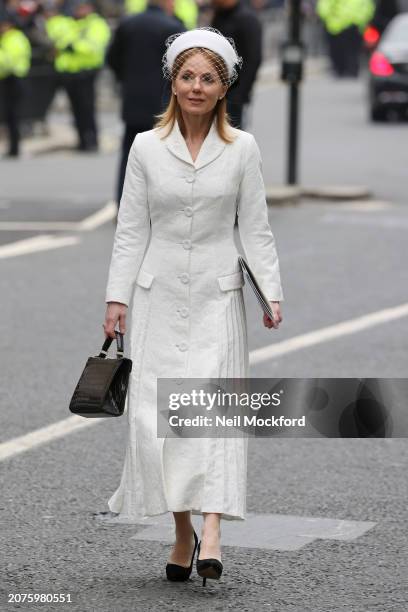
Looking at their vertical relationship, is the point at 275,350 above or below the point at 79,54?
above

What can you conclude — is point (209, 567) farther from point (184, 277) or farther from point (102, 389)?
point (184, 277)

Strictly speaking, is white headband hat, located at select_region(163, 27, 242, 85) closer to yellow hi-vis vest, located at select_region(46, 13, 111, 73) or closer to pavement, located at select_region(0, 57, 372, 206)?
pavement, located at select_region(0, 57, 372, 206)

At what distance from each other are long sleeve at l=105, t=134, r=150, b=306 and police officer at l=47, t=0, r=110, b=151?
18666mm

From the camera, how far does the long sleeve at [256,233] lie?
5918mm

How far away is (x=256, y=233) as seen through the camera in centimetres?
594

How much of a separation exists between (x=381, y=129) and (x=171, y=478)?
2125cm

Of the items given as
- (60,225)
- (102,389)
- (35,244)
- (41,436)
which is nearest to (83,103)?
(60,225)

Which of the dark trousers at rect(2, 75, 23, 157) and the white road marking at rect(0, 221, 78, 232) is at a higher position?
the white road marking at rect(0, 221, 78, 232)

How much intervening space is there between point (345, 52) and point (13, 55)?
18.7 meters

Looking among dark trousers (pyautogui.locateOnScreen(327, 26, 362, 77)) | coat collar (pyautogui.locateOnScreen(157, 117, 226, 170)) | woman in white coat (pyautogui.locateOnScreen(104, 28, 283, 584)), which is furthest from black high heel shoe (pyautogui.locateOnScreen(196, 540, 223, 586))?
dark trousers (pyautogui.locateOnScreen(327, 26, 362, 77))

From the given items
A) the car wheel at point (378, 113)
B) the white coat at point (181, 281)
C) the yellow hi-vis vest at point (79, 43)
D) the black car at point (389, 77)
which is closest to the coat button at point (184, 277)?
the white coat at point (181, 281)

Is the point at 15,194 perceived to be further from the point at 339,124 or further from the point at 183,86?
the point at 183,86

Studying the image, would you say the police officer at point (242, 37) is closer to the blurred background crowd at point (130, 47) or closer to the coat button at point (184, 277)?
the blurred background crowd at point (130, 47)

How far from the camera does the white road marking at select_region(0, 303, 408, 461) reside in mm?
8031
